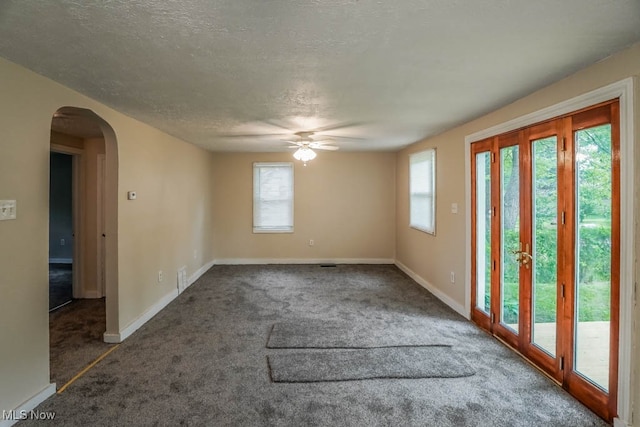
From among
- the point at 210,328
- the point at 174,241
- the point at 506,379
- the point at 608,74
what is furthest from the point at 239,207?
the point at 608,74

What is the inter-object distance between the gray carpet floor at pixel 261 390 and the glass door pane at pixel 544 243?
370 mm

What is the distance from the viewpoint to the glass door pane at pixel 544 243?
2.52 meters

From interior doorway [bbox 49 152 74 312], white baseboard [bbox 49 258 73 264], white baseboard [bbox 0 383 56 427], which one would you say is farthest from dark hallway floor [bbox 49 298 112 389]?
interior doorway [bbox 49 152 74 312]

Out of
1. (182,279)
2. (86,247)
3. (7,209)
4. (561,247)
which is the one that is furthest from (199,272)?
(561,247)

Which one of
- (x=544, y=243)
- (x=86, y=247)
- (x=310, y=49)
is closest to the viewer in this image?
(x=310, y=49)

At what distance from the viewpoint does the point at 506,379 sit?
8.25 feet

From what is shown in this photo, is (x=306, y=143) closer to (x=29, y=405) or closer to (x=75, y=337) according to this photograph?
(x=75, y=337)

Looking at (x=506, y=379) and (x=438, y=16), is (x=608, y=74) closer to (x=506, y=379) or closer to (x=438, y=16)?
(x=438, y=16)

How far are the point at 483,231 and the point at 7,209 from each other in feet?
13.0

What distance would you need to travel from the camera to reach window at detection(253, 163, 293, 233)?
656 cm

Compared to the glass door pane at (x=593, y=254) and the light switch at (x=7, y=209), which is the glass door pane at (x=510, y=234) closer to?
the glass door pane at (x=593, y=254)

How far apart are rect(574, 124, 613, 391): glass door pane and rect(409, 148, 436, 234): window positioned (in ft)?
7.94

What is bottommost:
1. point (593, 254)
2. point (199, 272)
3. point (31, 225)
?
point (199, 272)

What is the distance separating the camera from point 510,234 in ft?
10.00
